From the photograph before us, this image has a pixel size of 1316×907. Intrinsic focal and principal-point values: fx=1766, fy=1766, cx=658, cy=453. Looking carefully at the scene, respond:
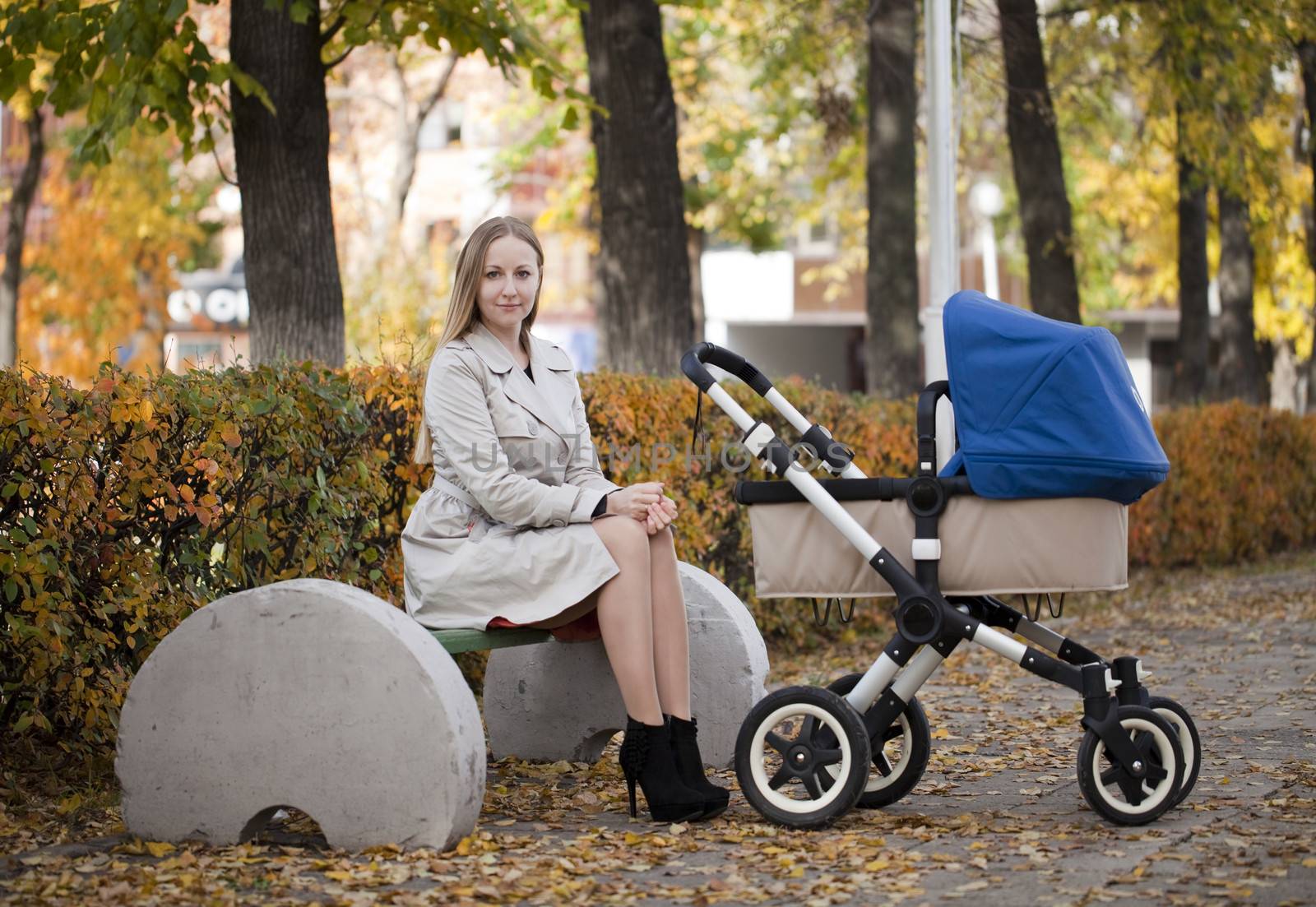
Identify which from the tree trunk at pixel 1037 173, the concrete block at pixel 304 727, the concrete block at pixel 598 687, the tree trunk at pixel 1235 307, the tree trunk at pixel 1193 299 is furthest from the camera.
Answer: the tree trunk at pixel 1235 307

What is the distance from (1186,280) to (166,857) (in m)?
16.9

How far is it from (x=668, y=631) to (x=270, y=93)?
17.0 ft

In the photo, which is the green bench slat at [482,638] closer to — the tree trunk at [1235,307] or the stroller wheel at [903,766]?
the stroller wheel at [903,766]

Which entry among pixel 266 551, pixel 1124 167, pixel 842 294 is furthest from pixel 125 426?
pixel 842 294

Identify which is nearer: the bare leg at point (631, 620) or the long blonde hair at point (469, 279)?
the bare leg at point (631, 620)

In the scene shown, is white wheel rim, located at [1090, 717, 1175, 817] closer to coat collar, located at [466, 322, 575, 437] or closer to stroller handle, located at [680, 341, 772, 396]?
stroller handle, located at [680, 341, 772, 396]

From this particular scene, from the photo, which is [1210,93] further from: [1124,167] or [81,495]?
[81,495]

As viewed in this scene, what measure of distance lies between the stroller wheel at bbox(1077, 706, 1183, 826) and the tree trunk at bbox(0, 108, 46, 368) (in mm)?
17669

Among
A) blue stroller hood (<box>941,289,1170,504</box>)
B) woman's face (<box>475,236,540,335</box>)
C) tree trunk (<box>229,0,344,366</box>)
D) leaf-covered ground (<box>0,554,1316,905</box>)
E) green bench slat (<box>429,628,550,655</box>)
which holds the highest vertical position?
tree trunk (<box>229,0,344,366</box>)

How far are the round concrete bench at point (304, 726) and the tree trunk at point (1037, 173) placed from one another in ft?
37.0

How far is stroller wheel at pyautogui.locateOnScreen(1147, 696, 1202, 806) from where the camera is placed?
512 centimetres

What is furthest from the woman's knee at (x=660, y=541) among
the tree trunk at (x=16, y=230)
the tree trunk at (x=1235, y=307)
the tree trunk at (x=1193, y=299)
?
the tree trunk at (x=1235, y=307)

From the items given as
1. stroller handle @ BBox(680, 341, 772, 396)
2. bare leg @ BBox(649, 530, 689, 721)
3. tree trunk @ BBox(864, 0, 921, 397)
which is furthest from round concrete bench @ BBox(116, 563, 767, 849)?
tree trunk @ BBox(864, 0, 921, 397)

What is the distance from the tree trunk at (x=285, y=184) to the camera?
9359mm
